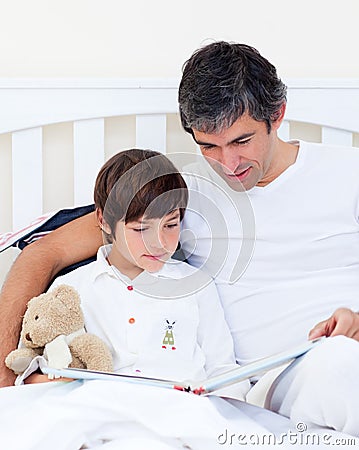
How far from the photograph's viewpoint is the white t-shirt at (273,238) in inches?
64.3

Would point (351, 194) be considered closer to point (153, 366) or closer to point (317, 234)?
point (317, 234)

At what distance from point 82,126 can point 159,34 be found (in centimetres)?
32

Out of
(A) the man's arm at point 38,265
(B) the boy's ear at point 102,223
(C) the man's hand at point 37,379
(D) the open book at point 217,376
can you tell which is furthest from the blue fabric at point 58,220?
(D) the open book at point 217,376

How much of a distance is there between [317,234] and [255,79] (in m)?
0.35

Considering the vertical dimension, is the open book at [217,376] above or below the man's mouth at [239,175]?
below

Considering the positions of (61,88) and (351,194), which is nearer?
(351,194)

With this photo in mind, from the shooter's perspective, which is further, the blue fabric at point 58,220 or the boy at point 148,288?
the blue fabric at point 58,220

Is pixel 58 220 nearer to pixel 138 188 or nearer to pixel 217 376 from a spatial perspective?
pixel 138 188

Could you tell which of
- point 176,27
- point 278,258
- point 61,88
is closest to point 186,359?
point 278,258

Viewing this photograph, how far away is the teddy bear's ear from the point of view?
1.44m

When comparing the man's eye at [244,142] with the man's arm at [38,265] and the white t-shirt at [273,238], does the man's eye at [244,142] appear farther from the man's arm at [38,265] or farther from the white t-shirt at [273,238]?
the man's arm at [38,265]

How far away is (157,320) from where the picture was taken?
1.50 m

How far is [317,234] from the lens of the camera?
65.3 inches

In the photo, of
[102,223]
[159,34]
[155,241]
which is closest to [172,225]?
[155,241]
